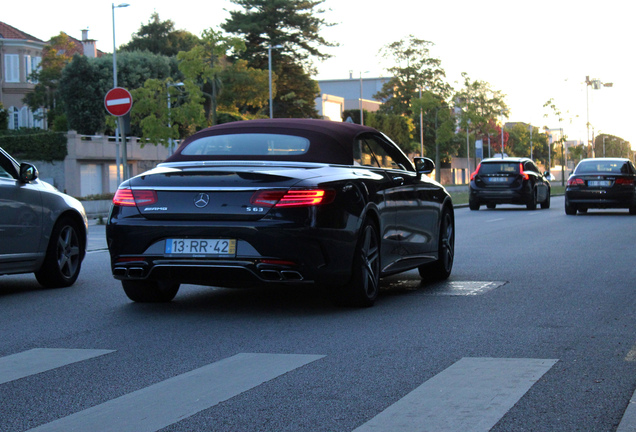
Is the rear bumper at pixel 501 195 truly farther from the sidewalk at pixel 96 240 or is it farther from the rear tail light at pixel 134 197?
the rear tail light at pixel 134 197

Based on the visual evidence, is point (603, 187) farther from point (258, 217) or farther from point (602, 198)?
point (258, 217)

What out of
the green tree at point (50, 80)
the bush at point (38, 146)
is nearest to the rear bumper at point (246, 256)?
the bush at point (38, 146)

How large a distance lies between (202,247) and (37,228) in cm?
282

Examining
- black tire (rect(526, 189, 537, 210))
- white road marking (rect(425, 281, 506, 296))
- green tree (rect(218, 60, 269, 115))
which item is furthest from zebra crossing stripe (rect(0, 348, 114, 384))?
green tree (rect(218, 60, 269, 115))

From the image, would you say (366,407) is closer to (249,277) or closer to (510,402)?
(510,402)

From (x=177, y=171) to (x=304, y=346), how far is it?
1976 mm

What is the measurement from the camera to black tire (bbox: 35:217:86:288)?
9601mm

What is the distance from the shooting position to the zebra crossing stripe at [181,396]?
4.21 metres

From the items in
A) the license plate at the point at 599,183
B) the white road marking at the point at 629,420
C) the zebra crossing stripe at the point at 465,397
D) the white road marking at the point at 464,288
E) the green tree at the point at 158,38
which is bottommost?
the white road marking at the point at 629,420

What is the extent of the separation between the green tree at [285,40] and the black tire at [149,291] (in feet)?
218

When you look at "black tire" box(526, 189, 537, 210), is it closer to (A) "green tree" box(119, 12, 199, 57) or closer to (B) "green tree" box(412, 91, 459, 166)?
(B) "green tree" box(412, 91, 459, 166)

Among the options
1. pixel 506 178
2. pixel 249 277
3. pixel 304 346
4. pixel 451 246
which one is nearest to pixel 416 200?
pixel 451 246

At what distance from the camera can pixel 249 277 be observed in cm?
716

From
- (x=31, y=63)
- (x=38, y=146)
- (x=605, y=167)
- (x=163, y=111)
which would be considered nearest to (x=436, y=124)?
(x=31, y=63)
